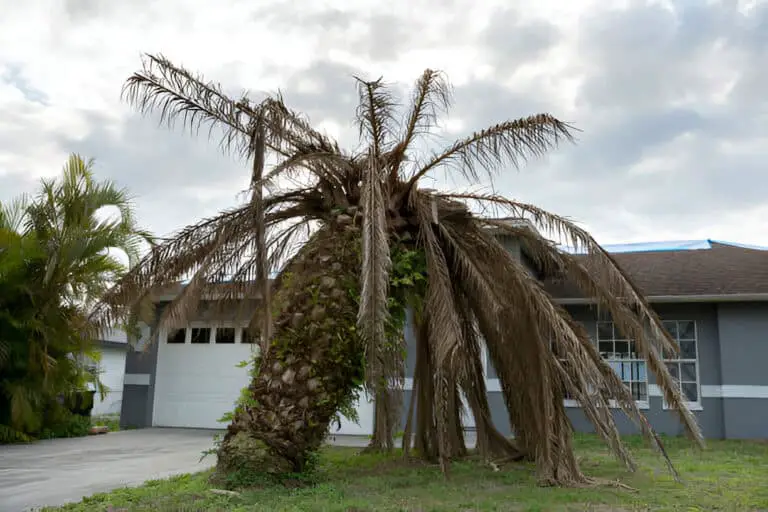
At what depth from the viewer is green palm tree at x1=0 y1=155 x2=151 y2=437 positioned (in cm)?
1152

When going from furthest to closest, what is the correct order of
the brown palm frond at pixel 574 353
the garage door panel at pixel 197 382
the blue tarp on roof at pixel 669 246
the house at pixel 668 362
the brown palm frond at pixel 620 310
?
the blue tarp on roof at pixel 669 246 < the garage door panel at pixel 197 382 < the house at pixel 668 362 < the brown palm frond at pixel 620 310 < the brown palm frond at pixel 574 353

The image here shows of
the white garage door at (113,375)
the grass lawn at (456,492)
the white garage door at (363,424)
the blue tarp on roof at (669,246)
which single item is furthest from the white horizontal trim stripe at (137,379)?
the blue tarp on roof at (669,246)

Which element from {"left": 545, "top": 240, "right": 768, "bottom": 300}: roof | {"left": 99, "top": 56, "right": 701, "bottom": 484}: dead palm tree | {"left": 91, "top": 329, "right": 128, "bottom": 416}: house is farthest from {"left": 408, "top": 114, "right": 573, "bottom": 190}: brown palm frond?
{"left": 91, "top": 329, "right": 128, "bottom": 416}: house

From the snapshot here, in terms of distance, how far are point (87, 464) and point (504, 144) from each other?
7207 mm

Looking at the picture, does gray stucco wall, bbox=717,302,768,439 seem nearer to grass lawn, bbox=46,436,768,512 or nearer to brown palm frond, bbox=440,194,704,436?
grass lawn, bbox=46,436,768,512

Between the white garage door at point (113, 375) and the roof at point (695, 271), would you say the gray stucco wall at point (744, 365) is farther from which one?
the white garage door at point (113, 375)

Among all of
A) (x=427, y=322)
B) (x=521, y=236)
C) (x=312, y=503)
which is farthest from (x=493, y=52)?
(x=312, y=503)

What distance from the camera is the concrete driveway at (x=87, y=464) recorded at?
688 centimetres

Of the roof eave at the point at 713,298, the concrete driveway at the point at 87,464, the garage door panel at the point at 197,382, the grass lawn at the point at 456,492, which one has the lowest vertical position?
the concrete driveway at the point at 87,464

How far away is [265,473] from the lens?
6.66m

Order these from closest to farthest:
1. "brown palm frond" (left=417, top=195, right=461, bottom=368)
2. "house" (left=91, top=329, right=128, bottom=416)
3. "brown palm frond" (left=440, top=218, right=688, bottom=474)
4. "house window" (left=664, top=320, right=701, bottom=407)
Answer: "brown palm frond" (left=417, top=195, right=461, bottom=368), "brown palm frond" (left=440, top=218, right=688, bottom=474), "house window" (left=664, top=320, right=701, bottom=407), "house" (left=91, top=329, right=128, bottom=416)

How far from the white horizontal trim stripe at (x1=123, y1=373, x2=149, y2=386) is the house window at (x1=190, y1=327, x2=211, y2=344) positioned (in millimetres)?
1423

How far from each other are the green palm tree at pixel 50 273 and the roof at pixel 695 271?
9389 millimetres

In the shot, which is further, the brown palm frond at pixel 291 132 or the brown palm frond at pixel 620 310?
the brown palm frond at pixel 291 132
